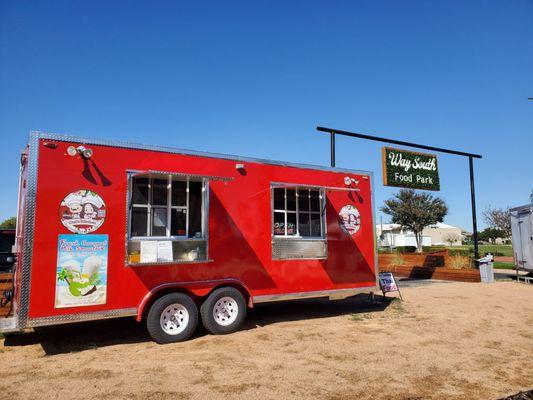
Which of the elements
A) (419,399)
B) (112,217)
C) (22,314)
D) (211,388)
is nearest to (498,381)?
(419,399)

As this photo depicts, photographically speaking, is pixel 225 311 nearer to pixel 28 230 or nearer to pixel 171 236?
pixel 171 236

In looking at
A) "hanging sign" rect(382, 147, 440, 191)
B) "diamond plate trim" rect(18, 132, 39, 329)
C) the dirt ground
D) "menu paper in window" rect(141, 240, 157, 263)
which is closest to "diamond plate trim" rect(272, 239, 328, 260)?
the dirt ground

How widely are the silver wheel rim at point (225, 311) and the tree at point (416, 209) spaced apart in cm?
3658

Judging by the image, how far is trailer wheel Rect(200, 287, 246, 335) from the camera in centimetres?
693

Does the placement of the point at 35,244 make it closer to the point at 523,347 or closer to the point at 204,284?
the point at 204,284

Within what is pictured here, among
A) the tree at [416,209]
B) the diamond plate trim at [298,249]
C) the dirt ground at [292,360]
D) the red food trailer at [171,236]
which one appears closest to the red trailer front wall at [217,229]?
the red food trailer at [171,236]

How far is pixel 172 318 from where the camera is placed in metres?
6.65

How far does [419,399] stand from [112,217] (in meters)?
4.84

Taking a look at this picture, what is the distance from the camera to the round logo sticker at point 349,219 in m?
8.91

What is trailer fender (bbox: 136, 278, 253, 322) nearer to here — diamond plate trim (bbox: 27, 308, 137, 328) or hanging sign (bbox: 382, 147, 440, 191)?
diamond plate trim (bbox: 27, 308, 137, 328)

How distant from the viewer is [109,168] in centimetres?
642

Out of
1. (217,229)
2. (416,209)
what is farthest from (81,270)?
(416,209)

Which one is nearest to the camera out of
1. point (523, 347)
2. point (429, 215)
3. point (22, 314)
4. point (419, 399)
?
point (419, 399)

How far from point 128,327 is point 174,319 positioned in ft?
5.13
